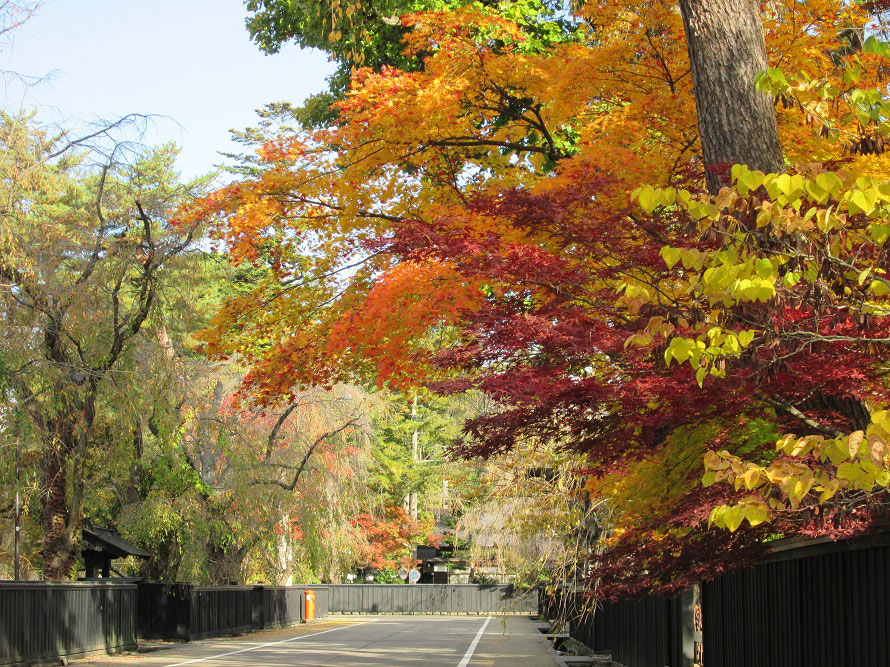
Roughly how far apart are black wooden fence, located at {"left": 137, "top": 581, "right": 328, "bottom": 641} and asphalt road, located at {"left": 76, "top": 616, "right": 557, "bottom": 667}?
64 cm

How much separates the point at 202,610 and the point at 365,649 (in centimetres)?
582

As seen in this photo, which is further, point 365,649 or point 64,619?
point 365,649

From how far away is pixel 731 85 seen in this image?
8.33 m

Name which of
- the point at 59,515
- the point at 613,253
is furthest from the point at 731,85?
the point at 59,515

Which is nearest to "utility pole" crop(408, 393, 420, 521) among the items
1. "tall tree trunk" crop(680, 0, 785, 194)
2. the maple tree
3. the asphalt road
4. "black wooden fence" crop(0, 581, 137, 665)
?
the asphalt road

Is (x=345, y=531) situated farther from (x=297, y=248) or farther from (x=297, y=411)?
(x=297, y=248)

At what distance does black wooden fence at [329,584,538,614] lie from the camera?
57.8 m

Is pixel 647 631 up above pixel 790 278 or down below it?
below

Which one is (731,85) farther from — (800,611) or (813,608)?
(800,611)

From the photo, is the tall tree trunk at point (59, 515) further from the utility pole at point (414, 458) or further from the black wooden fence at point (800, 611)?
the utility pole at point (414, 458)

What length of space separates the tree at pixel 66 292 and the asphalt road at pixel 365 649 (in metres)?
4.04

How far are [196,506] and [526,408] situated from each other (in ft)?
60.6

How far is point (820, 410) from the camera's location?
7254 mm

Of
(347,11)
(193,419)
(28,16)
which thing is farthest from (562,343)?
(193,419)
